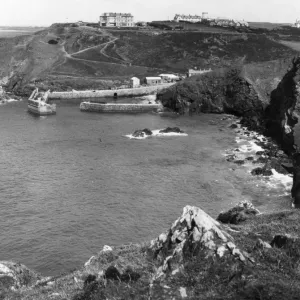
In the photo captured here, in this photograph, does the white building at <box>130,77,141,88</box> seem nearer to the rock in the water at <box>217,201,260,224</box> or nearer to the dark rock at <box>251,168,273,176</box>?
the dark rock at <box>251,168,273,176</box>

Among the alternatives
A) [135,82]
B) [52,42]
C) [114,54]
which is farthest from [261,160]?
[52,42]

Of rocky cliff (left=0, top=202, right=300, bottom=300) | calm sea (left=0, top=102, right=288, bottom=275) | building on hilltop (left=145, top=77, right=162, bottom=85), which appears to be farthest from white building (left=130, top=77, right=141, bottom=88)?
rocky cliff (left=0, top=202, right=300, bottom=300)

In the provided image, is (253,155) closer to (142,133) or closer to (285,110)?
(285,110)

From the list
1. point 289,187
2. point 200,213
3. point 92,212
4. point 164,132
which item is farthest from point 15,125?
point 200,213

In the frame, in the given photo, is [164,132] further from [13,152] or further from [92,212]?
[92,212]

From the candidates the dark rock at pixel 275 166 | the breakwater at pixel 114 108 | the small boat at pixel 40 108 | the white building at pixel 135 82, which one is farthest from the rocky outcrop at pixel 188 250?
the white building at pixel 135 82
